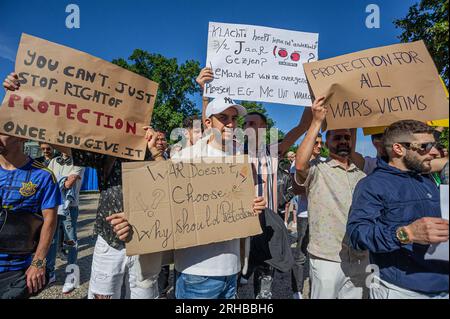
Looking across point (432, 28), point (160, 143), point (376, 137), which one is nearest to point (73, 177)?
point (160, 143)

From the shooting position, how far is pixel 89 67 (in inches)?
83.3

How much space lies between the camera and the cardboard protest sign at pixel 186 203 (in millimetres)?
1822

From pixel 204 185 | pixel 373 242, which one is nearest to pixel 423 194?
pixel 373 242

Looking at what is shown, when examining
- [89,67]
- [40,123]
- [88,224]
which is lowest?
[88,224]

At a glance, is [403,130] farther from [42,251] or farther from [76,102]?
[42,251]

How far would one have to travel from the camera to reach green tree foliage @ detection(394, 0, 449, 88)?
7.79 metres

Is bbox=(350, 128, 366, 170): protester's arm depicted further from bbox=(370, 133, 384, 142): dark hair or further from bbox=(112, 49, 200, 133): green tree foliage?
Result: bbox=(112, 49, 200, 133): green tree foliage

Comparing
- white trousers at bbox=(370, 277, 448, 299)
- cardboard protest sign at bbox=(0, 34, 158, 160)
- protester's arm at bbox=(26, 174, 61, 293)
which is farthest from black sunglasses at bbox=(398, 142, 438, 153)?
protester's arm at bbox=(26, 174, 61, 293)

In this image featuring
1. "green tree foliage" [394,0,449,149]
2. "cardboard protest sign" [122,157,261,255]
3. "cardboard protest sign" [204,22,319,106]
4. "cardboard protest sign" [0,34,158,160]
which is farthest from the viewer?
"green tree foliage" [394,0,449,149]

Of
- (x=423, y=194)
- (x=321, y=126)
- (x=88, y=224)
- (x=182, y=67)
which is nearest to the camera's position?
(x=423, y=194)

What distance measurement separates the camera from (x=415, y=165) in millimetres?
1874
